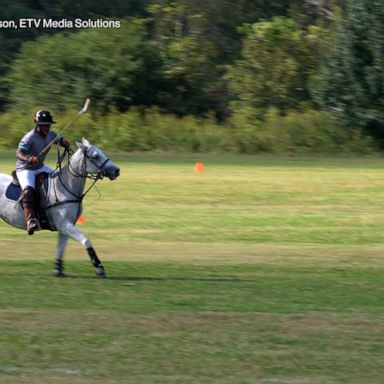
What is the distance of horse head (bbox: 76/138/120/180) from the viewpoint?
15.7 meters

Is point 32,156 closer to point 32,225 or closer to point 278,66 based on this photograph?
point 32,225

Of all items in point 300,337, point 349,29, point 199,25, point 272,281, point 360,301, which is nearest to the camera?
point 300,337

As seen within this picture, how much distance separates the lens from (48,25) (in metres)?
69.4

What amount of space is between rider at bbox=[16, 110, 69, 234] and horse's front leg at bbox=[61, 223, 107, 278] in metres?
0.45

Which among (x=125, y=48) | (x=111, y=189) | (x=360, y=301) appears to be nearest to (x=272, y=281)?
(x=360, y=301)

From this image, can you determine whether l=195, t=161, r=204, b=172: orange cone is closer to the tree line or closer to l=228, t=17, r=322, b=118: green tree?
the tree line

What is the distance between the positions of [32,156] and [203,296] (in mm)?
3432

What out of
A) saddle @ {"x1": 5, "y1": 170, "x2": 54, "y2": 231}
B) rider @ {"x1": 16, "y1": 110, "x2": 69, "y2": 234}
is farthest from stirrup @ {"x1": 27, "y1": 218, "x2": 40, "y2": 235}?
saddle @ {"x1": 5, "y1": 170, "x2": 54, "y2": 231}

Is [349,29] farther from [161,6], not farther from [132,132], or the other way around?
[161,6]

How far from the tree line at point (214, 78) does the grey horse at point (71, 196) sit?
33.3m

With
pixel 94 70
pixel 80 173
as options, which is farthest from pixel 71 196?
pixel 94 70

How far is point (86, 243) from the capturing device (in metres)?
15.6

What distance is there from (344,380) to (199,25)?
197ft

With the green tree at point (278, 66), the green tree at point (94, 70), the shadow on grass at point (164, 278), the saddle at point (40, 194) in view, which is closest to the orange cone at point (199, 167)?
the green tree at point (278, 66)
